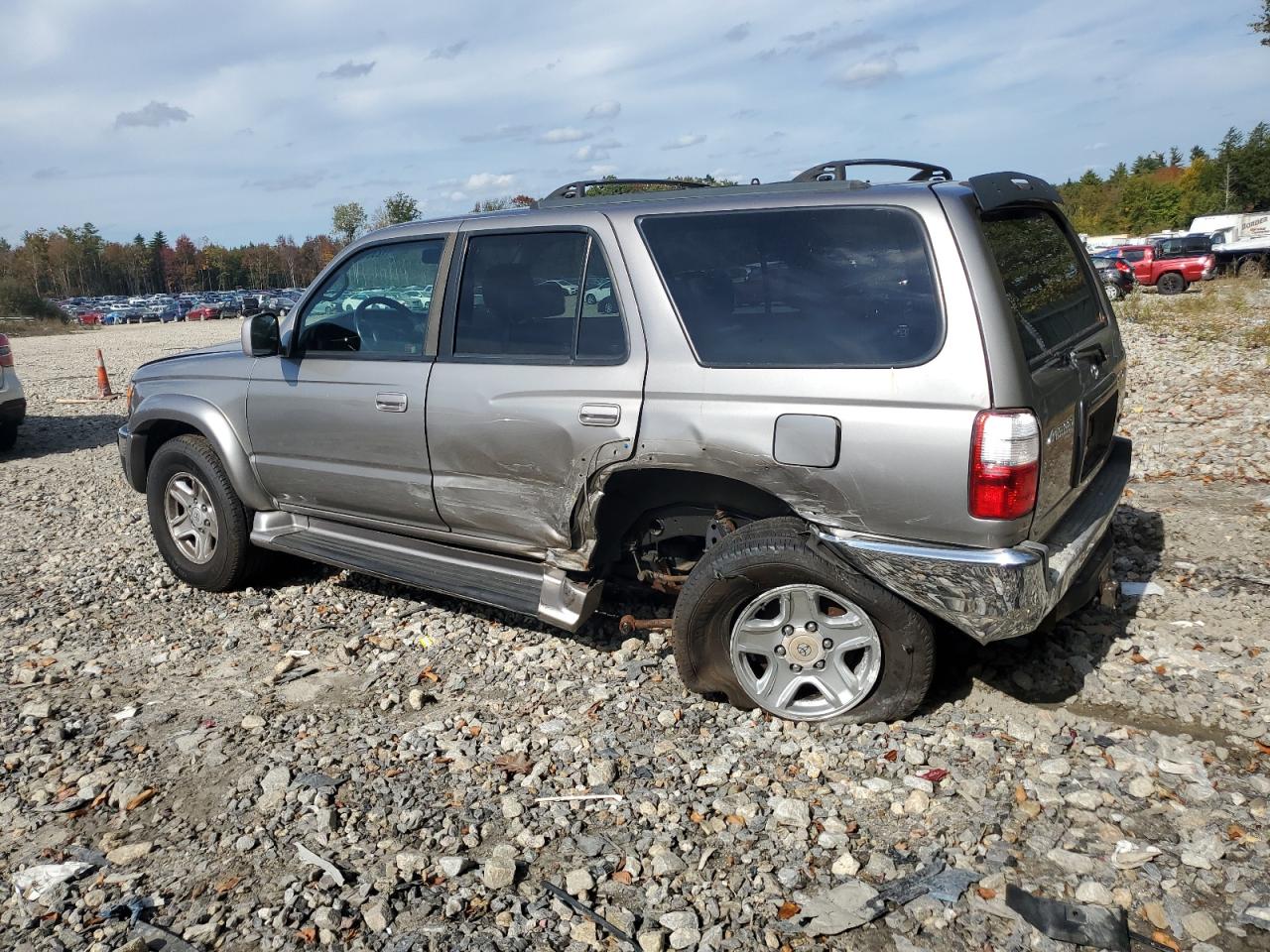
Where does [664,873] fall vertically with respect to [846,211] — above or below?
below

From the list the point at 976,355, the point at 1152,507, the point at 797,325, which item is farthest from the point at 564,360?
the point at 1152,507

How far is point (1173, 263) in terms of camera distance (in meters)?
29.9

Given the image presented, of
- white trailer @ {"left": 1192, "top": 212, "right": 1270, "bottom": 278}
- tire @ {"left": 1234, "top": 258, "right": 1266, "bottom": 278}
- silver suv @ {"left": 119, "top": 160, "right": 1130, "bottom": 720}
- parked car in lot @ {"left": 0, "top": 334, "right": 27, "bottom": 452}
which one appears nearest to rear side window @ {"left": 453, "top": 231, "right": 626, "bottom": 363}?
silver suv @ {"left": 119, "top": 160, "right": 1130, "bottom": 720}

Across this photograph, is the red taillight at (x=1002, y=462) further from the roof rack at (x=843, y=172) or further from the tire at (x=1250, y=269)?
the tire at (x=1250, y=269)

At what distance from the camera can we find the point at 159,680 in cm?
449

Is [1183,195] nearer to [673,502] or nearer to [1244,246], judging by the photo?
[1244,246]

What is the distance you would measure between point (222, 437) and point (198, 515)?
1.98 feet

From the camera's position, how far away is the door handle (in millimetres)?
3773

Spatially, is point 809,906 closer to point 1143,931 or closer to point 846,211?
point 1143,931

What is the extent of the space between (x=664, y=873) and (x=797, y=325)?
73.9 inches

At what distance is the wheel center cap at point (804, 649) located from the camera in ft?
12.0

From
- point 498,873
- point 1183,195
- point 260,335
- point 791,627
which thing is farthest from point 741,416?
point 1183,195

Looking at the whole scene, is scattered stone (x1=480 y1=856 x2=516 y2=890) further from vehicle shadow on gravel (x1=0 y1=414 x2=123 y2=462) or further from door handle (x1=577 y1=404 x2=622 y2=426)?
vehicle shadow on gravel (x1=0 y1=414 x2=123 y2=462)

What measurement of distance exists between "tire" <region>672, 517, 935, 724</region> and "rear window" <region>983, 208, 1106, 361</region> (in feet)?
3.33
